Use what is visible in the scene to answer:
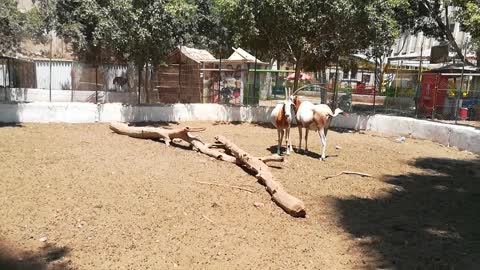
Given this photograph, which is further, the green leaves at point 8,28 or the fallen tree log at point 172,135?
the green leaves at point 8,28

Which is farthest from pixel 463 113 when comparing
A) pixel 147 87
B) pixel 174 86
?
pixel 147 87

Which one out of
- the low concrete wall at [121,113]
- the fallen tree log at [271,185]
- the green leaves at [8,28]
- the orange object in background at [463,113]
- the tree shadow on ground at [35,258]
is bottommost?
the tree shadow on ground at [35,258]

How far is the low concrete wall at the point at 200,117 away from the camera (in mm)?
14416

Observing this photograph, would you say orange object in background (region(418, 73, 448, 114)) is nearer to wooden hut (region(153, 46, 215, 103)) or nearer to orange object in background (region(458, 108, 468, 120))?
orange object in background (region(458, 108, 468, 120))

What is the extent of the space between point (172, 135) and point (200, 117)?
6.08 m

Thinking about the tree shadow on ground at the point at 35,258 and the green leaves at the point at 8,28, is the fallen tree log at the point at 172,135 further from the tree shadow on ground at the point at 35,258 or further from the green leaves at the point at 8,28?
the green leaves at the point at 8,28

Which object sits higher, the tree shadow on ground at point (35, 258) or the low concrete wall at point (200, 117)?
the low concrete wall at point (200, 117)

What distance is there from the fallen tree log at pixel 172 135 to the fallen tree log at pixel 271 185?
0.33 meters

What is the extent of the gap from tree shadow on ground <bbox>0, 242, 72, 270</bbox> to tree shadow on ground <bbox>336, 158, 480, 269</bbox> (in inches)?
141

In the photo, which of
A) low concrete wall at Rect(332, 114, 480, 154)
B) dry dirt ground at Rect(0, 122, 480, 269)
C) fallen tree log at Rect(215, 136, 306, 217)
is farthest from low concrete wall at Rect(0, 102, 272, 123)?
fallen tree log at Rect(215, 136, 306, 217)

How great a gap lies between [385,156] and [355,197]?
15.0 feet

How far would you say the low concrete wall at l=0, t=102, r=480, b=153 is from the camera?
1442 cm

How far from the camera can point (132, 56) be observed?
1688 cm

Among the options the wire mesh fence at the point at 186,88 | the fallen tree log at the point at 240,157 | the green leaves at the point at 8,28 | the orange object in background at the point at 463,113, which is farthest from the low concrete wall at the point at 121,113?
the orange object in background at the point at 463,113
